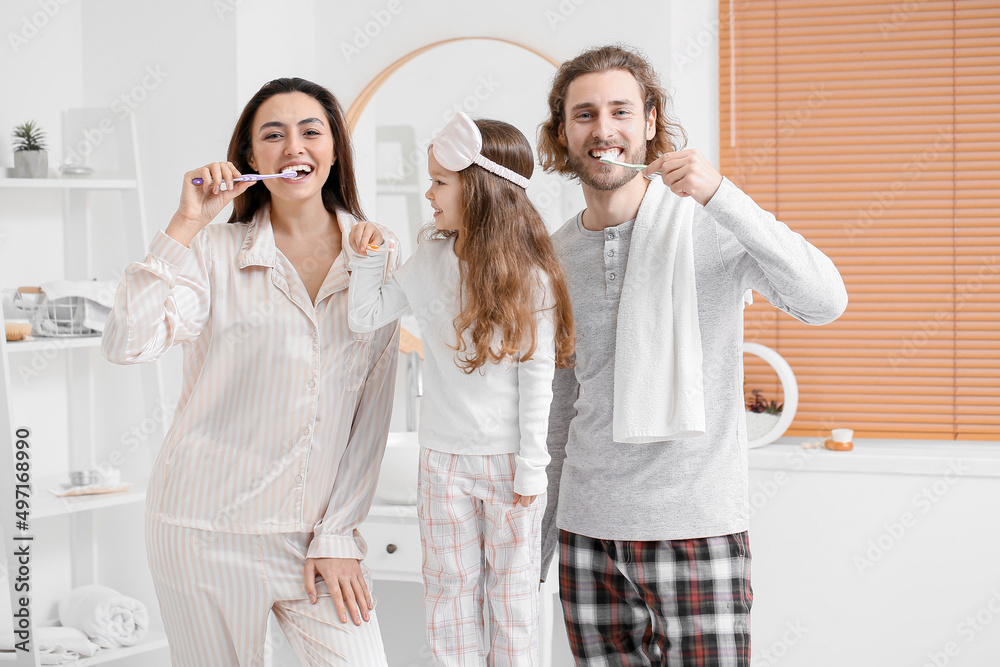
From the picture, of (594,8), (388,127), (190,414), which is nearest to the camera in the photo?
(190,414)

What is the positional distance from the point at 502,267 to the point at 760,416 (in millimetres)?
1216

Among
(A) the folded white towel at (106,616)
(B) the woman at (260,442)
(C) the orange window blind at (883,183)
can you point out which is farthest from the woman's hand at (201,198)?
(C) the orange window blind at (883,183)

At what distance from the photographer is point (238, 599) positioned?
1342 mm

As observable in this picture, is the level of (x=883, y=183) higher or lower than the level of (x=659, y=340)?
higher

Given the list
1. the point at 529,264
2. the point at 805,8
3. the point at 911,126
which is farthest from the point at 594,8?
the point at 529,264

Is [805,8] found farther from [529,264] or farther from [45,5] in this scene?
[45,5]

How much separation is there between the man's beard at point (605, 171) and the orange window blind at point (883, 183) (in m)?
0.96

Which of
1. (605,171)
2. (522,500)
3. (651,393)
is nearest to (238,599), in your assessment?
(522,500)

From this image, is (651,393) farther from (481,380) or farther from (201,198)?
(201,198)

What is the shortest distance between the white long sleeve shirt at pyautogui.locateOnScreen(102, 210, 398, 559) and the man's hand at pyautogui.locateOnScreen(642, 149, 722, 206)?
1.82 feet

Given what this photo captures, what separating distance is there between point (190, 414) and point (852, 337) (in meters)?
1.75

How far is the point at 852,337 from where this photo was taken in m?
2.29

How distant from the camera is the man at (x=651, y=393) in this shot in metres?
1.36

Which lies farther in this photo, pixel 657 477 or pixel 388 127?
pixel 388 127
